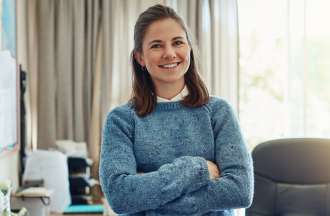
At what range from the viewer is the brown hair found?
1406mm

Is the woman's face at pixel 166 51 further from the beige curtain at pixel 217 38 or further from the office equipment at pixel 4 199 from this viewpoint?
the beige curtain at pixel 217 38

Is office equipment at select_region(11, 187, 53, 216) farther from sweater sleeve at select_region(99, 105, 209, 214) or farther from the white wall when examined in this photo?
sweater sleeve at select_region(99, 105, 209, 214)

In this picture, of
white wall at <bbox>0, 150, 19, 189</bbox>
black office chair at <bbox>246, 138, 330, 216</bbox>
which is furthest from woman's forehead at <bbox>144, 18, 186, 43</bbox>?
white wall at <bbox>0, 150, 19, 189</bbox>

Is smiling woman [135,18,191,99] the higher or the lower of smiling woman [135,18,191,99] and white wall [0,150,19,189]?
the higher

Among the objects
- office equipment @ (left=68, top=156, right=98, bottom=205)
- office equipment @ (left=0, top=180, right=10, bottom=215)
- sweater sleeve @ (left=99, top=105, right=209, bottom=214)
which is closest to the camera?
sweater sleeve @ (left=99, top=105, right=209, bottom=214)

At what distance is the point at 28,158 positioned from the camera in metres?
3.40

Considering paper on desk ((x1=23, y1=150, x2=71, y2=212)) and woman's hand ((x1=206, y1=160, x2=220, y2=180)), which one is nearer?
woman's hand ((x1=206, y1=160, x2=220, y2=180))

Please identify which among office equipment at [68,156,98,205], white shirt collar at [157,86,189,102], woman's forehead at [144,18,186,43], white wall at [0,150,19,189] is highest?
woman's forehead at [144,18,186,43]

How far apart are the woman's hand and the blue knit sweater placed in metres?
0.01

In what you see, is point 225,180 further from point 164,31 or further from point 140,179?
point 164,31

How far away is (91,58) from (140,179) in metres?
2.97

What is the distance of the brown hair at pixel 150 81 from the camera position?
141 cm

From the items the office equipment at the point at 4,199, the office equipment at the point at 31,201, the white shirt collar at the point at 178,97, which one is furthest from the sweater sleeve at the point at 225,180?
the office equipment at the point at 31,201

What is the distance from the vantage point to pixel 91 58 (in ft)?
13.5
